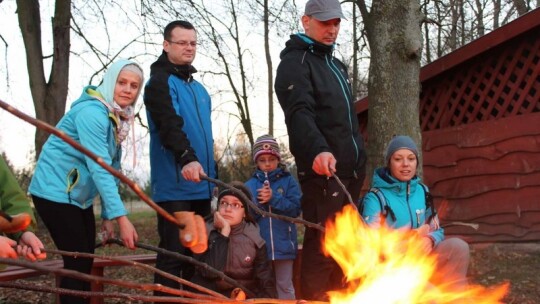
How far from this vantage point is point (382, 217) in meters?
3.87

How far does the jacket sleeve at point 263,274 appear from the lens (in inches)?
159

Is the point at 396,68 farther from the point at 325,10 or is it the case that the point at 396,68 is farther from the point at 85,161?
the point at 85,161

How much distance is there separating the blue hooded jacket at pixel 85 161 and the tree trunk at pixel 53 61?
7778 mm

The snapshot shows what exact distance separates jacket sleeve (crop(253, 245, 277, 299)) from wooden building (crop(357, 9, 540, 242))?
16.2ft

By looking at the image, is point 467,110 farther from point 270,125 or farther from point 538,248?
point 270,125

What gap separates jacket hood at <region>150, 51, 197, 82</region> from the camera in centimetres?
379

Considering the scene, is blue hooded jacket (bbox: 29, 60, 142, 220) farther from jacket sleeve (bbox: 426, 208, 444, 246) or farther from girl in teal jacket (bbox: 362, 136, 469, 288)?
jacket sleeve (bbox: 426, 208, 444, 246)

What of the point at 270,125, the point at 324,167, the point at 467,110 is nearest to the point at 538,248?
the point at 467,110

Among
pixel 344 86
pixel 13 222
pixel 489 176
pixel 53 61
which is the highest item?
pixel 53 61

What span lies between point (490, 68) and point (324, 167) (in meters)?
6.44

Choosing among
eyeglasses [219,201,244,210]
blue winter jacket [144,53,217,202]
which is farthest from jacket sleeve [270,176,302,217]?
blue winter jacket [144,53,217,202]

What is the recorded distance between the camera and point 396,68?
6.39 m

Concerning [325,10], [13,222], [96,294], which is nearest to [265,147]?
[325,10]

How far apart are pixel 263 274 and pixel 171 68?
139 cm
